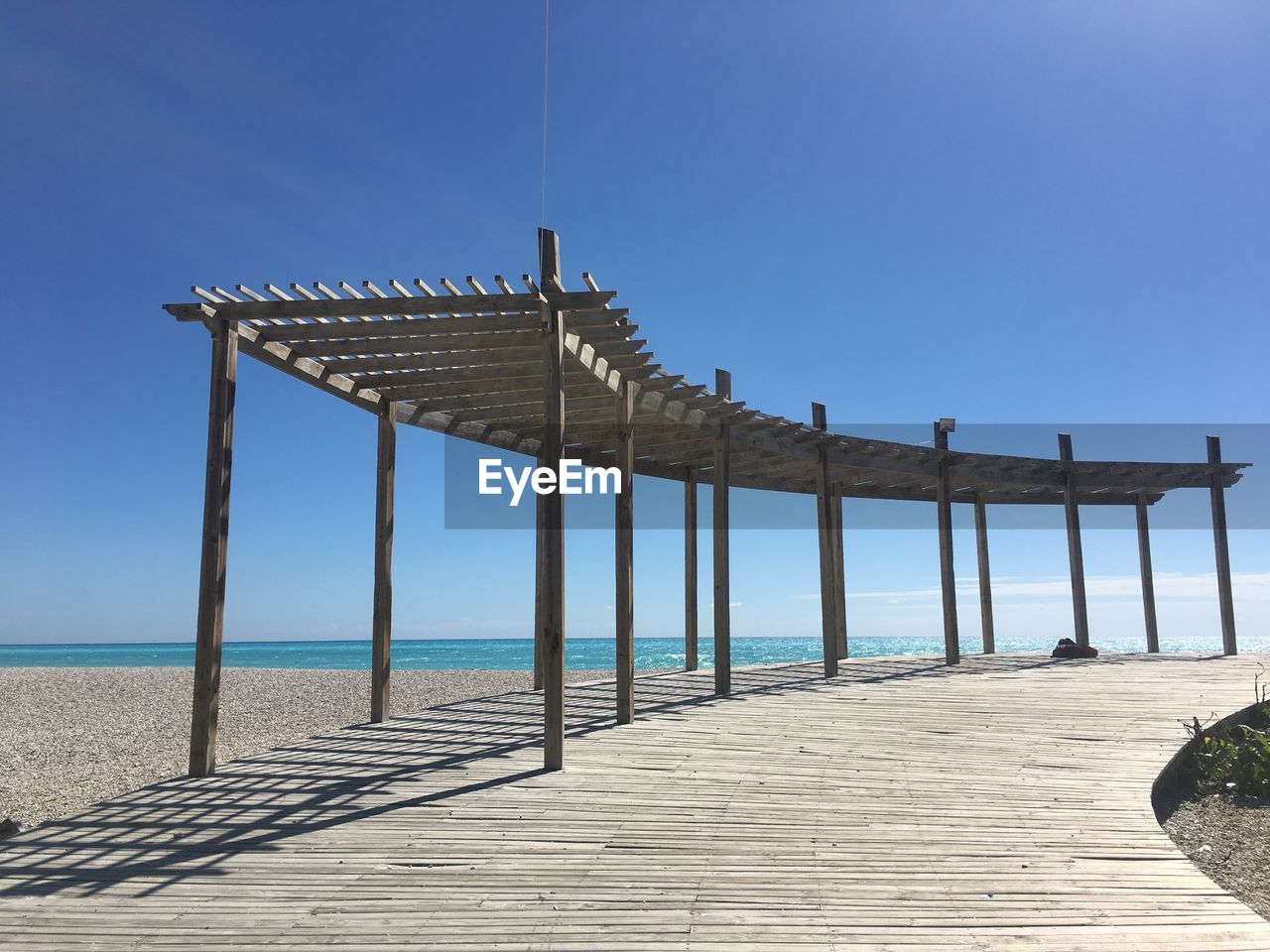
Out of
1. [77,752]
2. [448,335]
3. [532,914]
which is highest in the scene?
[448,335]

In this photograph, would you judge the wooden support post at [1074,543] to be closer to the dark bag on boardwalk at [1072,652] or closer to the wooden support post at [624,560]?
the dark bag on boardwalk at [1072,652]

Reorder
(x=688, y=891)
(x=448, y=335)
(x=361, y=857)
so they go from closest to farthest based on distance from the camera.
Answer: (x=688, y=891) → (x=361, y=857) → (x=448, y=335)

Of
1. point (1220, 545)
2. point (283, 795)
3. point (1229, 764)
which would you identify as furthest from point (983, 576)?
point (283, 795)

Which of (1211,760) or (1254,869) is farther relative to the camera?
(1211,760)

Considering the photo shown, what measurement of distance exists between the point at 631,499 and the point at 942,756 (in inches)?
141

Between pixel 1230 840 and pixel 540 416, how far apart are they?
7276 mm

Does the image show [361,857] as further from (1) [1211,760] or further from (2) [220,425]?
(1) [1211,760]

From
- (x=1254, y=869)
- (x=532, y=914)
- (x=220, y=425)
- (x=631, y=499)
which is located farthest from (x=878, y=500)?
(x=532, y=914)

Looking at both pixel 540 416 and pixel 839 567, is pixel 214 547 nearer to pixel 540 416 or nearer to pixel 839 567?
pixel 540 416

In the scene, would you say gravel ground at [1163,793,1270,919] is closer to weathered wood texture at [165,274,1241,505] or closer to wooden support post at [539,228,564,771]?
wooden support post at [539,228,564,771]

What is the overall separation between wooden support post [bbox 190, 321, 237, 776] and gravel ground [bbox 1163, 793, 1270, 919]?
6425 mm

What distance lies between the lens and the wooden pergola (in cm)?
591

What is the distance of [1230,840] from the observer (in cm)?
536

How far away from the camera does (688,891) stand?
3.43m
